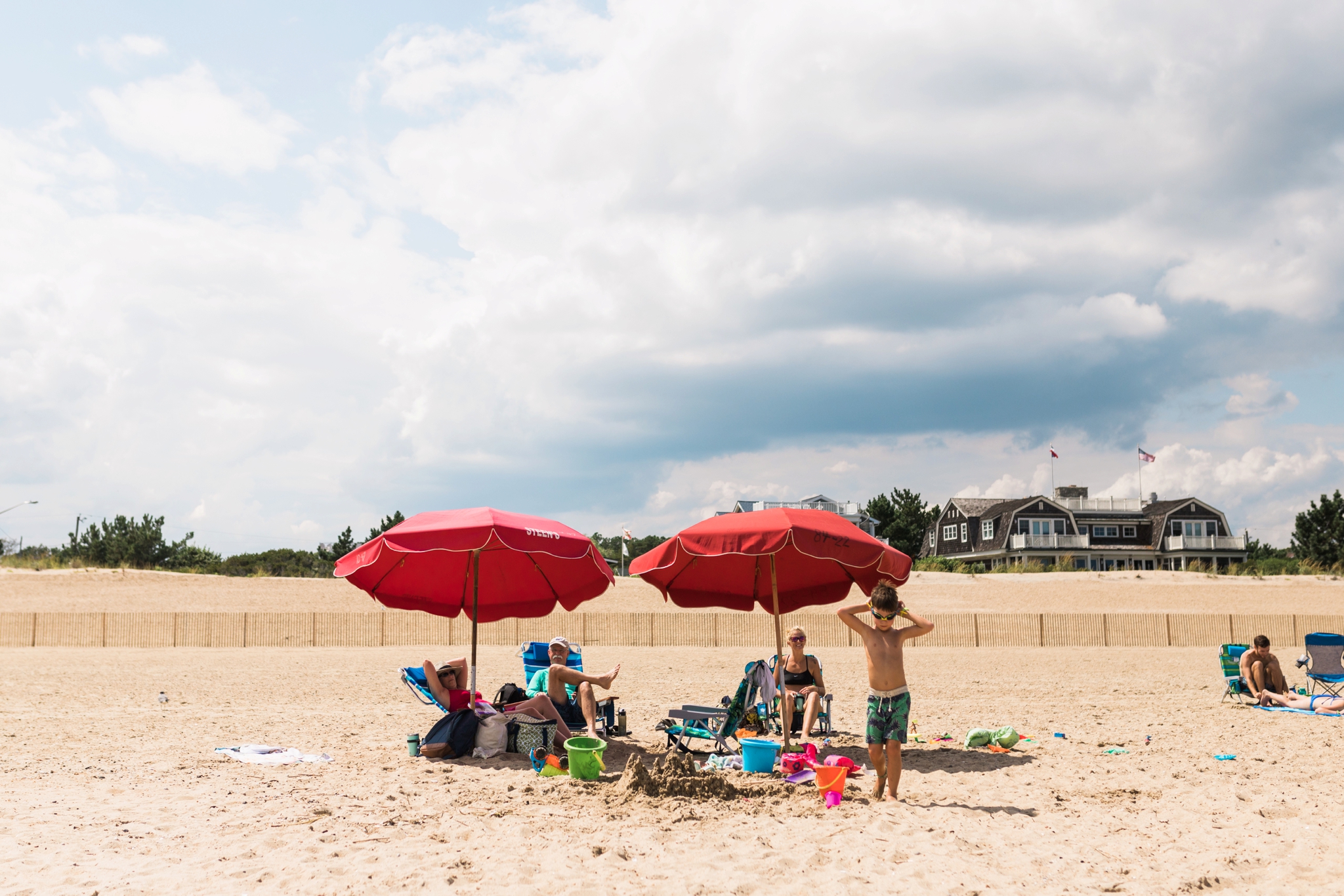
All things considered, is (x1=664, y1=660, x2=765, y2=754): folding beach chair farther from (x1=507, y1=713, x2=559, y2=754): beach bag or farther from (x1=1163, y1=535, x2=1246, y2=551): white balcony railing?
(x1=1163, y1=535, x2=1246, y2=551): white balcony railing

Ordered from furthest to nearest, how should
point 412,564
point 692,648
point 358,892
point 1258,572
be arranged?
1. point 1258,572
2. point 692,648
3. point 412,564
4. point 358,892

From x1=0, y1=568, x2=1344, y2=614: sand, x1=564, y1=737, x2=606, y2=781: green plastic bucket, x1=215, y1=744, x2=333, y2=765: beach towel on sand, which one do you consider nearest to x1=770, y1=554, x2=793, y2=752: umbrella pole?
x1=564, y1=737, x2=606, y2=781: green plastic bucket

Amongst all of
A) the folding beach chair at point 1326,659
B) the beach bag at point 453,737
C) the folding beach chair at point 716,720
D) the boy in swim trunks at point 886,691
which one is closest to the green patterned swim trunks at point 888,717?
the boy in swim trunks at point 886,691

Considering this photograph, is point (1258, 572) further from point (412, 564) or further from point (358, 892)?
point (358, 892)

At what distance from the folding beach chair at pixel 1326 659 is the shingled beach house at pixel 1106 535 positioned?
46203mm

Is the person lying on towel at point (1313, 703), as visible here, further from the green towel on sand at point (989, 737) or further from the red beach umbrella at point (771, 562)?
the red beach umbrella at point (771, 562)

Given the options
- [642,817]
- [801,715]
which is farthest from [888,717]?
[801,715]

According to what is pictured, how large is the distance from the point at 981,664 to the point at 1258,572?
34.7 m

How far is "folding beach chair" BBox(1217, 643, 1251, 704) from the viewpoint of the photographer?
12.1 meters

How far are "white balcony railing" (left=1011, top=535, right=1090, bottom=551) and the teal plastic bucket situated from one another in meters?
55.9

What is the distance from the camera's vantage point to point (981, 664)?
68.4ft

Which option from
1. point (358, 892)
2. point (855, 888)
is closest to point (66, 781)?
point (358, 892)

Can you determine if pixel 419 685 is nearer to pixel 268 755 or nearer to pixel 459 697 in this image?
pixel 459 697

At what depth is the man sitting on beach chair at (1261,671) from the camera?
38.9ft
